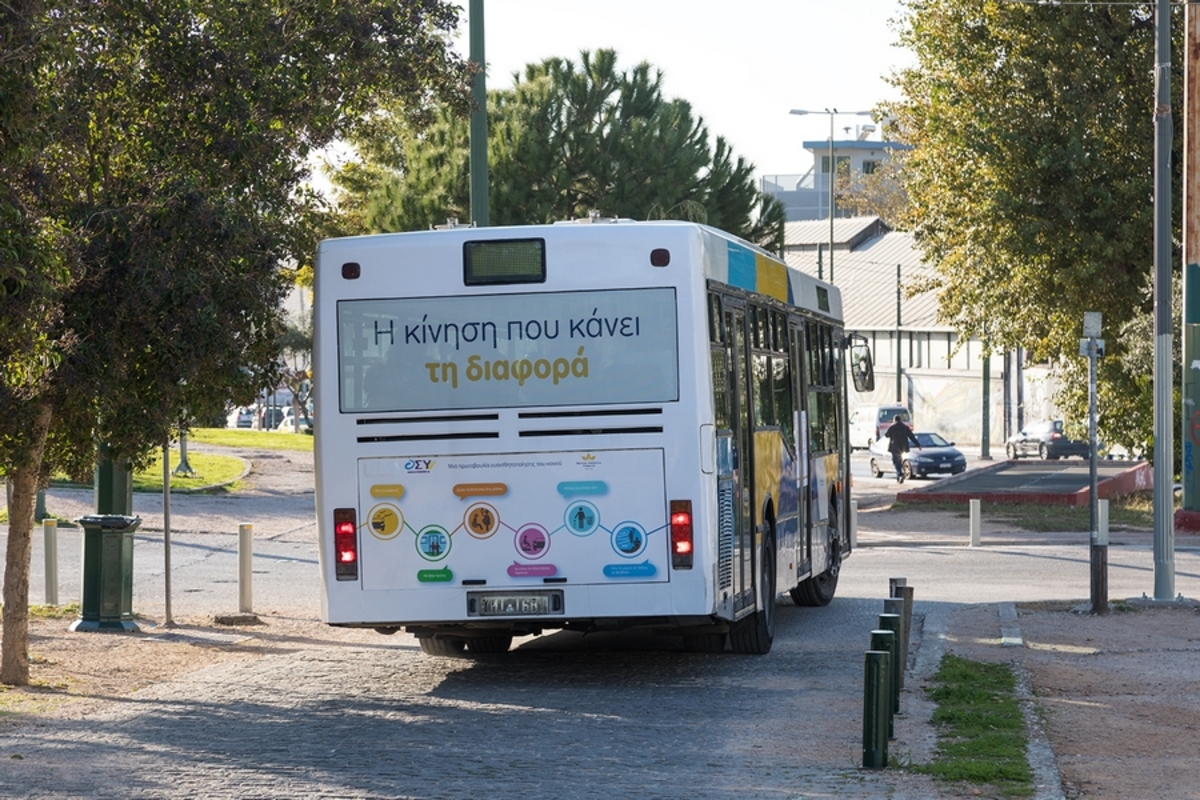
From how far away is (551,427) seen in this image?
11609 millimetres

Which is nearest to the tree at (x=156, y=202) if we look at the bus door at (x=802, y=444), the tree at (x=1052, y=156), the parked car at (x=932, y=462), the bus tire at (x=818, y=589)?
the bus door at (x=802, y=444)

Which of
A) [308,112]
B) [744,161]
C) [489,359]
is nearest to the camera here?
[489,359]

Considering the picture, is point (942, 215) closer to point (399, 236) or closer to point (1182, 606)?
point (1182, 606)

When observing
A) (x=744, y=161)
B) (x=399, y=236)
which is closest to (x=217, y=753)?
(x=399, y=236)

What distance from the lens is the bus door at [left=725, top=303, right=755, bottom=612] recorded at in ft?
40.8

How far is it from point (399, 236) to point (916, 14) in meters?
27.7

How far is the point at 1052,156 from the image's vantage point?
33.6 meters

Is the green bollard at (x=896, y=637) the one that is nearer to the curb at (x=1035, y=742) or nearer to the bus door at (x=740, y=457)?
the curb at (x=1035, y=742)

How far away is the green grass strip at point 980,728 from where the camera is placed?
879 centimetres

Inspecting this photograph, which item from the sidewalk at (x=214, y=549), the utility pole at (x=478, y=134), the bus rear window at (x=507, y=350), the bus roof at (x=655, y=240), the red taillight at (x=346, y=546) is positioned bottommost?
the sidewalk at (x=214, y=549)

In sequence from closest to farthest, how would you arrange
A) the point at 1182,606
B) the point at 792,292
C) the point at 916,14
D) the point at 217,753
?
1. the point at 217,753
2. the point at 792,292
3. the point at 1182,606
4. the point at 916,14

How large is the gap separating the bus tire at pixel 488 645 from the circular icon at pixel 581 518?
2.76 m

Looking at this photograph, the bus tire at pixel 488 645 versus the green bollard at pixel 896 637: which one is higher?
the green bollard at pixel 896 637

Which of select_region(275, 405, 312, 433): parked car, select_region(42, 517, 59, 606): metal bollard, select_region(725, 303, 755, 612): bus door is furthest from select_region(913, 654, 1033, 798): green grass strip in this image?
select_region(275, 405, 312, 433): parked car
